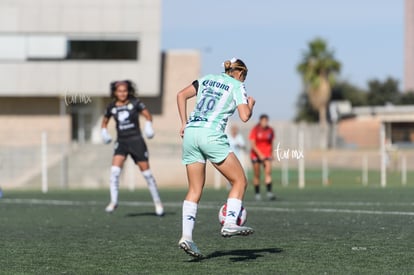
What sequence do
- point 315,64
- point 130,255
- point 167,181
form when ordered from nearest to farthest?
1. point 130,255
2. point 167,181
3. point 315,64

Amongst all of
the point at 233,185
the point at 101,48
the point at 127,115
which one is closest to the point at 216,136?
the point at 233,185

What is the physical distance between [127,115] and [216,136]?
6865 millimetres

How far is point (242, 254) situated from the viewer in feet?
32.6

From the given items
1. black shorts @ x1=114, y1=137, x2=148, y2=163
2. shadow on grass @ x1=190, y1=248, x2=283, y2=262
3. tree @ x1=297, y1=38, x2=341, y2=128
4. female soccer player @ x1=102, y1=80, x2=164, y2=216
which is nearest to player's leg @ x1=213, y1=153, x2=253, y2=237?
shadow on grass @ x1=190, y1=248, x2=283, y2=262

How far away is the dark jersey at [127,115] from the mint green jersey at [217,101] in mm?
6577

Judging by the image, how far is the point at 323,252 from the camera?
9.90m

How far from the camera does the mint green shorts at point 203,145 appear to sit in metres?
9.42

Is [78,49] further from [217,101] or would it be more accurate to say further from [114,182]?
[217,101]

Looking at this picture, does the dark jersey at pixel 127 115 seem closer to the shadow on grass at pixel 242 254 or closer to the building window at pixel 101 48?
the shadow on grass at pixel 242 254

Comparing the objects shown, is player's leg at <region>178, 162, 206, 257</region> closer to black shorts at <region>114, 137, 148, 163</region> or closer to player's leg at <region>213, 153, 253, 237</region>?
player's leg at <region>213, 153, 253, 237</region>

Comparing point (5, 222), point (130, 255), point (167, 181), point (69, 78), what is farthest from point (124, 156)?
point (69, 78)

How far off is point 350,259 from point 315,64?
273 feet

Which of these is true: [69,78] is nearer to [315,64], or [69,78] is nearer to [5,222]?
[315,64]

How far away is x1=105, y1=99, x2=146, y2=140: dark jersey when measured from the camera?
1611 cm
